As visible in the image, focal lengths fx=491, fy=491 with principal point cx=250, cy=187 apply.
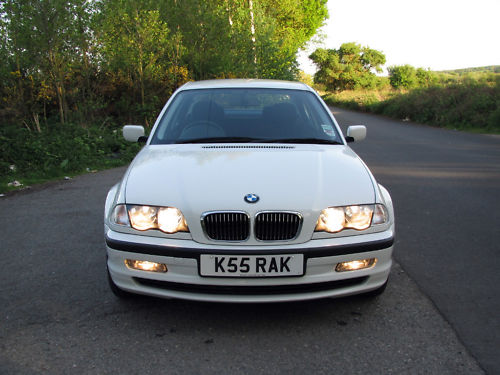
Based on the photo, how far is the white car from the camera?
105 inches

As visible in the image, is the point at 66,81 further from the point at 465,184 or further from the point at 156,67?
the point at 465,184

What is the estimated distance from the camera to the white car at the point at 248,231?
2668mm

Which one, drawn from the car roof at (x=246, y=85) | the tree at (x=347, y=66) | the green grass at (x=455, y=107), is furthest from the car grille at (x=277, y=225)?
the tree at (x=347, y=66)

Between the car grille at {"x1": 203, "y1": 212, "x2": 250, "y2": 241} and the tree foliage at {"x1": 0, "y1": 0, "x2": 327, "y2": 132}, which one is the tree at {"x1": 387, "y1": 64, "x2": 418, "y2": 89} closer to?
the tree foliage at {"x1": 0, "y1": 0, "x2": 327, "y2": 132}

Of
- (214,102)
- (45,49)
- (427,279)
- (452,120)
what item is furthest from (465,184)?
(452,120)

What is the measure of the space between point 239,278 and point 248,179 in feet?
1.96

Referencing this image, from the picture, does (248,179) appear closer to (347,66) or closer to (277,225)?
(277,225)

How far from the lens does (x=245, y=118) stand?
4.03 m

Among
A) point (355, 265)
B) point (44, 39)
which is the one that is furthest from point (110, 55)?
point (355, 265)

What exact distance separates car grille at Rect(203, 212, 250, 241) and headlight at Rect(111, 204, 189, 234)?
0.45 ft

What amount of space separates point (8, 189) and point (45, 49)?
5350 mm

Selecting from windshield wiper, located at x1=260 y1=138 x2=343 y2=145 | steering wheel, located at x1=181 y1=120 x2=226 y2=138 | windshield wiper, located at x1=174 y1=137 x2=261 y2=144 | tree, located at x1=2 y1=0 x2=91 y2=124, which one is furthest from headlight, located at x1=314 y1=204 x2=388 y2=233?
tree, located at x1=2 y1=0 x2=91 y2=124

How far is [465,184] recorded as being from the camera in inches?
291

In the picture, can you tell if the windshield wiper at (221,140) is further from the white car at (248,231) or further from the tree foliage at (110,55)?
the tree foliage at (110,55)
